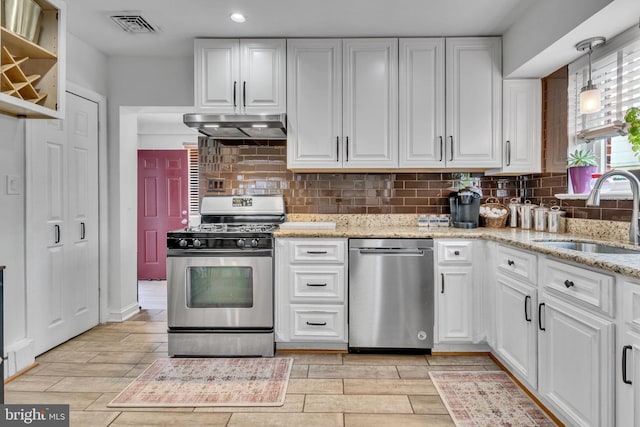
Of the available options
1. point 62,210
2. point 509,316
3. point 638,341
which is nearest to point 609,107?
point 509,316

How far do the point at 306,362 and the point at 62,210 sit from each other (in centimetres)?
219

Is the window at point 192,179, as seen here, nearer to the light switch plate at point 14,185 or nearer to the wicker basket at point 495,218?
the light switch plate at point 14,185

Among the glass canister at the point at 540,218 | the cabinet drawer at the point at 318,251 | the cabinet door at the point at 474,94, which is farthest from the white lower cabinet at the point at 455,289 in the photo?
the cabinet door at the point at 474,94

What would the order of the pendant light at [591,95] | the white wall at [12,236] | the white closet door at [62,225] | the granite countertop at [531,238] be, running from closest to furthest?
the granite countertop at [531,238] → the pendant light at [591,95] → the white wall at [12,236] → the white closet door at [62,225]

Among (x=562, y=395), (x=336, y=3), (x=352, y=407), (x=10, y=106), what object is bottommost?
(x=352, y=407)

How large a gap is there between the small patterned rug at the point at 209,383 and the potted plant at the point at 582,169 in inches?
89.3

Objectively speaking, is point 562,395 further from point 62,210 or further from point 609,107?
point 62,210

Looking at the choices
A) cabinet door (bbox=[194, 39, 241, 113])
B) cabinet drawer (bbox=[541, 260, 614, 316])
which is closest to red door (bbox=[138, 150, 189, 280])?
cabinet door (bbox=[194, 39, 241, 113])

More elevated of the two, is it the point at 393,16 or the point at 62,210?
the point at 393,16

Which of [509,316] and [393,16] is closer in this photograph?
[509,316]

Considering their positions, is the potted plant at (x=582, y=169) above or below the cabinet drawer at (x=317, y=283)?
above

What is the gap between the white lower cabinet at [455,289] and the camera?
9.37ft

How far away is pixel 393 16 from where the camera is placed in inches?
112

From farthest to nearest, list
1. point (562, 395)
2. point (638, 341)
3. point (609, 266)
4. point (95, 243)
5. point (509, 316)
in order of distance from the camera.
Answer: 1. point (95, 243)
2. point (509, 316)
3. point (562, 395)
4. point (609, 266)
5. point (638, 341)
